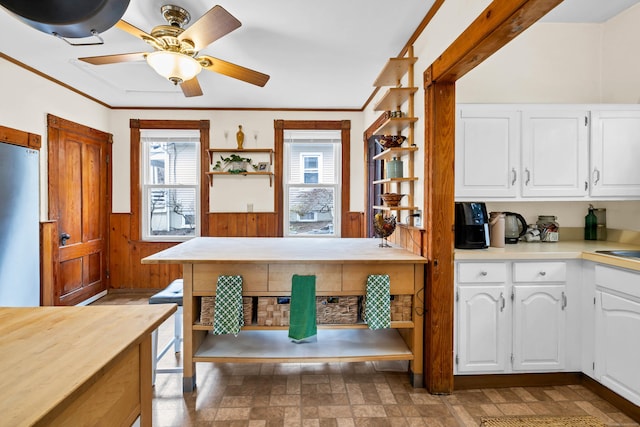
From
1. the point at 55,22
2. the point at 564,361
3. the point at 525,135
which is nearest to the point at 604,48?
the point at 525,135

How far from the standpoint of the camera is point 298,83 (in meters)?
3.67

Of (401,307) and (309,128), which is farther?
(309,128)

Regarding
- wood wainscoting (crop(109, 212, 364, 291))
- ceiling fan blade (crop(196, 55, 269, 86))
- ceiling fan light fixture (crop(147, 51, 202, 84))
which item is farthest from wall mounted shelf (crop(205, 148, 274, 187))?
ceiling fan light fixture (crop(147, 51, 202, 84))

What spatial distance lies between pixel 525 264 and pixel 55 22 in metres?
2.58

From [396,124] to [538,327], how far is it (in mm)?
1733

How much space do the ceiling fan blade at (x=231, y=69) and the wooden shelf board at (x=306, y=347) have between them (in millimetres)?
1908

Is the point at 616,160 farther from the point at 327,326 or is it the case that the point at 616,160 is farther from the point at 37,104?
the point at 37,104

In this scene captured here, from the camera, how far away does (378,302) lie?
2209 mm

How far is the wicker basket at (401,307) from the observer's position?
2.31 m

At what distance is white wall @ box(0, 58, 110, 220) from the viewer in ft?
10.0

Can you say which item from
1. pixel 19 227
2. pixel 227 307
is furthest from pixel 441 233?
pixel 19 227

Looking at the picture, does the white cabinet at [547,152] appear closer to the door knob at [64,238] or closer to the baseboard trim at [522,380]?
the baseboard trim at [522,380]

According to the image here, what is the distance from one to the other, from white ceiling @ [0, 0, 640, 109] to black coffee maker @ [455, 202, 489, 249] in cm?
139

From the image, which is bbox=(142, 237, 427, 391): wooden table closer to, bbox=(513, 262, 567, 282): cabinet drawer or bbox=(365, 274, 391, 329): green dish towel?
bbox=(365, 274, 391, 329): green dish towel
